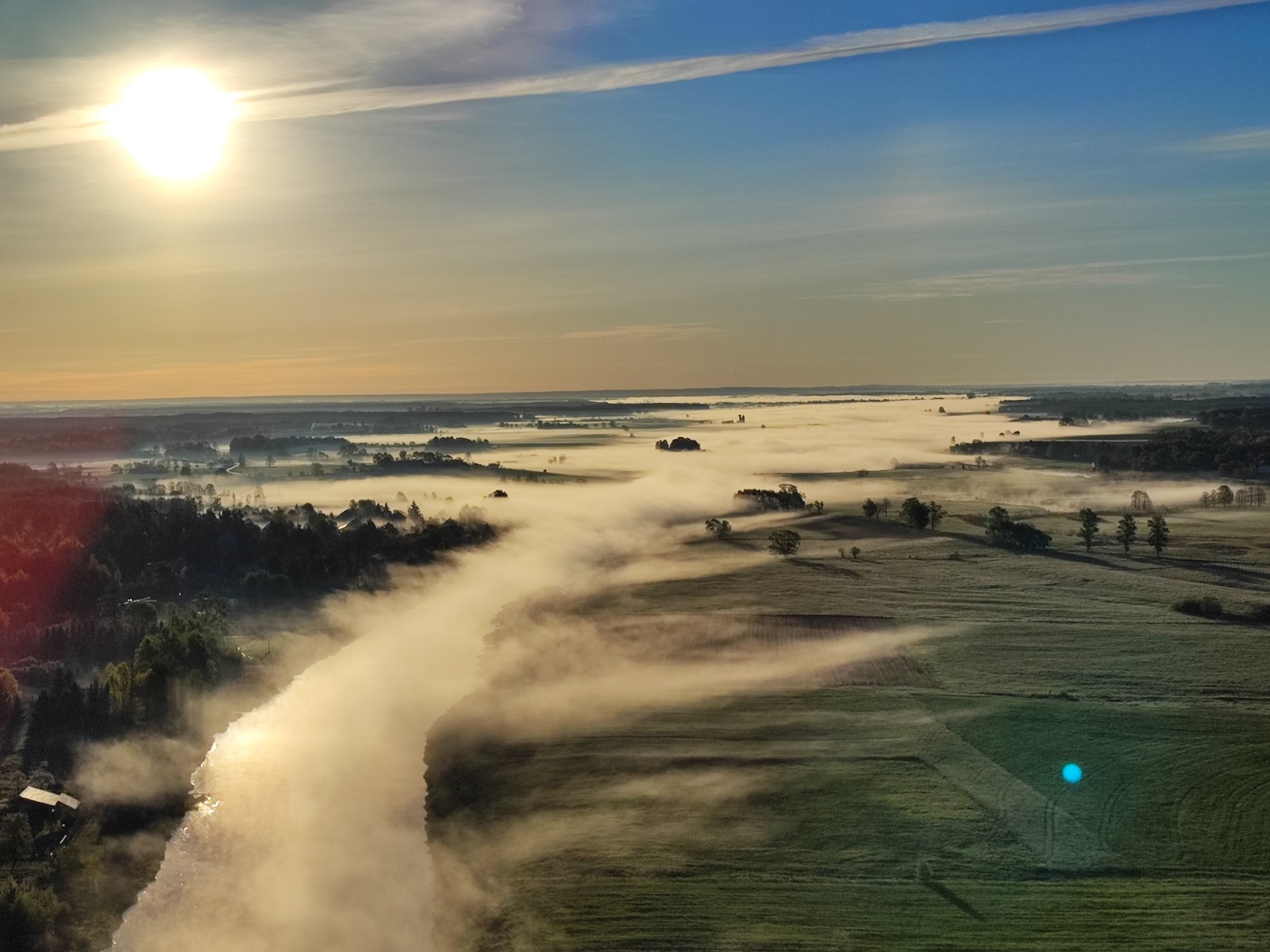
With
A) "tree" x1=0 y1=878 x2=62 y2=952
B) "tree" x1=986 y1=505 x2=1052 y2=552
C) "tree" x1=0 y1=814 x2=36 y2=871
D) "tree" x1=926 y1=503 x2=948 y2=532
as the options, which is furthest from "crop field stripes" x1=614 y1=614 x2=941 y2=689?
"tree" x1=926 y1=503 x2=948 y2=532

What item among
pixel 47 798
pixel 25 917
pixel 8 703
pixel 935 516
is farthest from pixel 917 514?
pixel 25 917

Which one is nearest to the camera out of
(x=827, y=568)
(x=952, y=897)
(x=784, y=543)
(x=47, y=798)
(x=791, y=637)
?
(x=952, y=897)

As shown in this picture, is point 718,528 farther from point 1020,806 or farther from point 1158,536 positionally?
point 1020,806

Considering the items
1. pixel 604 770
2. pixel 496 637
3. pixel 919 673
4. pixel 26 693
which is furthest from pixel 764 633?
pixel 26 693

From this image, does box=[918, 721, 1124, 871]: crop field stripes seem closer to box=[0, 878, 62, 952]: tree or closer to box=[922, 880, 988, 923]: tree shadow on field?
box=[922, 880, 988, 923]: tree shadow on field

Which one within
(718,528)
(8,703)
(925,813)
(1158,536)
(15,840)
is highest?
(718,528)

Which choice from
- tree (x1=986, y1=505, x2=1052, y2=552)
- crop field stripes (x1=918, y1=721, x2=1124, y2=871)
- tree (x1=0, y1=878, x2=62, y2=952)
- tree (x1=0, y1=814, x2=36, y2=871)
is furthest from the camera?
tree (x1=986, y1=505, x2=1052, y2=552)

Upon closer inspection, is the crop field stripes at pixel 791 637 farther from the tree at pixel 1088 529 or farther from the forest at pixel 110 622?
the tree at pixel 1088 529
